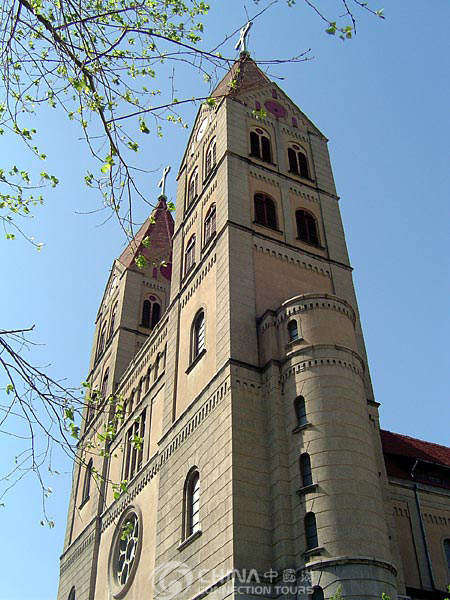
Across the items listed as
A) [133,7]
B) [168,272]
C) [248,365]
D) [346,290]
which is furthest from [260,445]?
[168,272]

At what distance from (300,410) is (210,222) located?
12506 millimetres

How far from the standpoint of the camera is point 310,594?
17.0m

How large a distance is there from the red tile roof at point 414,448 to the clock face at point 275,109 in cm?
1798

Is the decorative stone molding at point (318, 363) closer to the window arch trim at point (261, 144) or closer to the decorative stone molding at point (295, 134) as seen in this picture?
the window arch trim at point (261, 144)

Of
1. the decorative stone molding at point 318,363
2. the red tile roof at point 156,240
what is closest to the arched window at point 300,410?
the decorative stone molding at point 318,363

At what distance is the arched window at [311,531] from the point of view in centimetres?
1808

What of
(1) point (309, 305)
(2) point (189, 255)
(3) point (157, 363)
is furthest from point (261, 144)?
(1) point (309, 305)

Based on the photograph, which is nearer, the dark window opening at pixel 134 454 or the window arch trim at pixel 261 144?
the dark window opening at pixel 134 454

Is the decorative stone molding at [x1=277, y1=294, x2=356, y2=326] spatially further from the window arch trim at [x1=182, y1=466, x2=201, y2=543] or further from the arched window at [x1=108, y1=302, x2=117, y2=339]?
the arched window at [x1=108, y1=302, x2=117, y2=339]

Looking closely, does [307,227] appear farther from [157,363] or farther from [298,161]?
[157,363]

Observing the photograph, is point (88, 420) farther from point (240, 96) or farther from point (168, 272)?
point (240, 96)

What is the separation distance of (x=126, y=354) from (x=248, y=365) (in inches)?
736

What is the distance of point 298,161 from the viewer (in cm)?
3512

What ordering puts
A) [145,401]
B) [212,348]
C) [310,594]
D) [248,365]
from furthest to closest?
[145,401] → [212,348] → [248,365] → [310,594]
